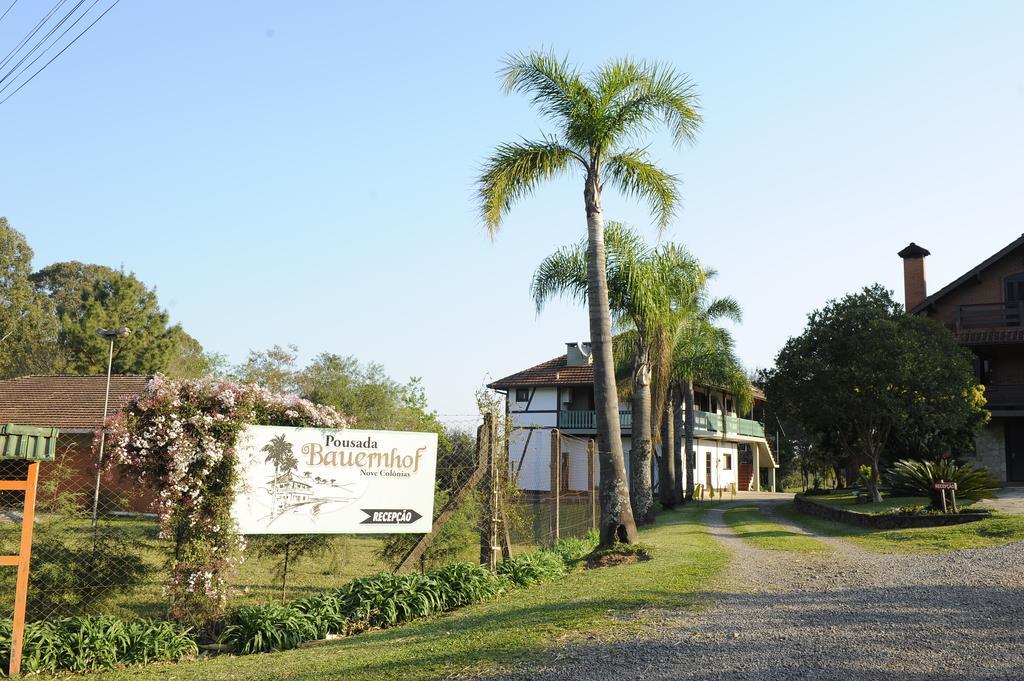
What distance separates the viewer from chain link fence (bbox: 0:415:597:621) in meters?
7.90

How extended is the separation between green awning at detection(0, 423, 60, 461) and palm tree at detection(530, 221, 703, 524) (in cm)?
1291

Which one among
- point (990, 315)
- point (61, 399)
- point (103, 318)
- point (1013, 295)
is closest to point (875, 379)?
point (990, 315)

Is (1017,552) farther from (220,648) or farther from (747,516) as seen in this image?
(747,516)

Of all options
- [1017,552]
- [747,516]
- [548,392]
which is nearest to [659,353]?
[747,516]

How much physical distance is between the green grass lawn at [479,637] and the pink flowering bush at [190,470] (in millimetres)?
736

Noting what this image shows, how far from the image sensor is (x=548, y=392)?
42.7m

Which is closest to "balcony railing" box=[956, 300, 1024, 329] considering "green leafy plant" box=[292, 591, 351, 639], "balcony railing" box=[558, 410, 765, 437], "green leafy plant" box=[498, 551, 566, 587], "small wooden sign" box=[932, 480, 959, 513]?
"balcony railing" box=[558, 410, 765, 437]

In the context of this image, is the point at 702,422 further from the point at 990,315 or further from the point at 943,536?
the point at 943,536

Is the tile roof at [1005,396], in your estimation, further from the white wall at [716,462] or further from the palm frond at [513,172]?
the palm frond at [513,172]

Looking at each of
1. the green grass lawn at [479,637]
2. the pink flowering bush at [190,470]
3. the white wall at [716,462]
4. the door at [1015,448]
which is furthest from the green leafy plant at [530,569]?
the white wall at [716,462]

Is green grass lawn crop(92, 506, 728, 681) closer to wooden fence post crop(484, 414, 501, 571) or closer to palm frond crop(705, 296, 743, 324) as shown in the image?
wooden fence post crop(484, 414, 501, 571)

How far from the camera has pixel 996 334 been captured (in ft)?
102

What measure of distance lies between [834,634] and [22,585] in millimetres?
6420

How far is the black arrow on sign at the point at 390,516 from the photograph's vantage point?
9.03 meters
